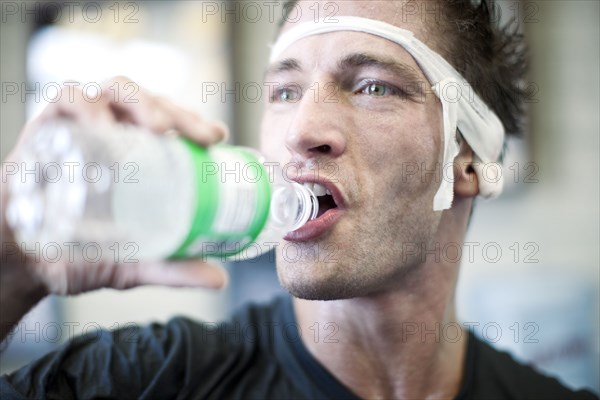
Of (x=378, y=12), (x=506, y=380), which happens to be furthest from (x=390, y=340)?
(x=378, y=12)

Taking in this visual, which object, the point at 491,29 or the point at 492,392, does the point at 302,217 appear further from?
the point at 491,29

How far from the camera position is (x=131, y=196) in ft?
2.58

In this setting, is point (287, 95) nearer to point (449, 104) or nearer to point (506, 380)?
point (449, 104)

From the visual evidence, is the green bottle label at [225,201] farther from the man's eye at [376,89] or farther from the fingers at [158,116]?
the man's eye at [376,89]

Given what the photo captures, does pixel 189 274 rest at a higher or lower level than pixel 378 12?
lower

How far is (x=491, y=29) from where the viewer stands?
1429 mm

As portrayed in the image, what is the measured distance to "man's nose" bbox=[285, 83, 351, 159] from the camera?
1054 millimetres

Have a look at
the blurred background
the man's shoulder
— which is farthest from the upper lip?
the blurred background

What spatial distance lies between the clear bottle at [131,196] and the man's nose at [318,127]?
0.80ft

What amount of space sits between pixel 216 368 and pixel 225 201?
0.56 meters

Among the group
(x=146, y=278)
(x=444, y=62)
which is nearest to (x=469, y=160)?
(x=444, y=62)

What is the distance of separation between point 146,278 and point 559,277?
5.79 ft

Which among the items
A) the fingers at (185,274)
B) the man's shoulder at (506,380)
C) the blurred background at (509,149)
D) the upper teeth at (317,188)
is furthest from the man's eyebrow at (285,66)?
the blurred background at (509,149)

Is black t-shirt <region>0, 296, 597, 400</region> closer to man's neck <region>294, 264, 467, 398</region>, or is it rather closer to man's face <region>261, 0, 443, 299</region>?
man's neck <region>294, 264, 467, 398</region>
